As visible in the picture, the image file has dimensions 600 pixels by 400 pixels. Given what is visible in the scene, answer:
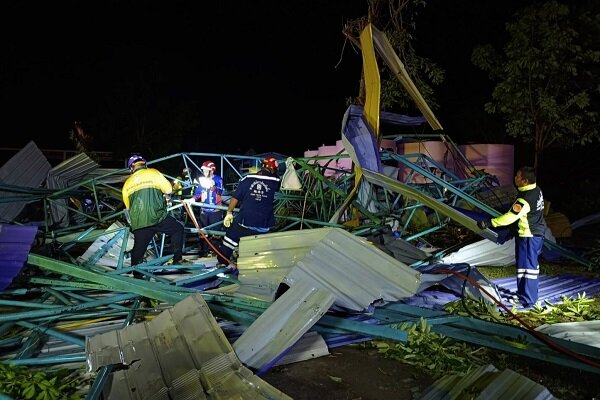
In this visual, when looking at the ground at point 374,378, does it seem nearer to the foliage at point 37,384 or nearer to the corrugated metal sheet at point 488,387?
the corrugated metal sheet at point 488,387

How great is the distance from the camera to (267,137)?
127 feet

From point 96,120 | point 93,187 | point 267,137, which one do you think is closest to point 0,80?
point 96,120

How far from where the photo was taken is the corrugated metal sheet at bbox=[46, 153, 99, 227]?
740 cm

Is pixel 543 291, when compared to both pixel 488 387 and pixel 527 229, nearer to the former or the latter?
pixel 527 229

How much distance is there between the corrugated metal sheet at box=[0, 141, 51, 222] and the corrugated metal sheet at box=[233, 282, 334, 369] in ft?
16.9

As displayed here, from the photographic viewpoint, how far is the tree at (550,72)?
1359 cm

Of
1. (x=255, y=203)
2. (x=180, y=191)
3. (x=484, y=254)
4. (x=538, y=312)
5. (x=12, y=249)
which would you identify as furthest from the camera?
(x=180, y=191)

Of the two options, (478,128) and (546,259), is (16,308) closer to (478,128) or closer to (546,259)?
(546,259)

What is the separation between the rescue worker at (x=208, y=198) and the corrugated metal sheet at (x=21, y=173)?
8.00ft

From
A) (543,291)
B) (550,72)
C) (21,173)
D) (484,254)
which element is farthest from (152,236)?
(550,72)

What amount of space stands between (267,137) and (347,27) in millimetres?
32069

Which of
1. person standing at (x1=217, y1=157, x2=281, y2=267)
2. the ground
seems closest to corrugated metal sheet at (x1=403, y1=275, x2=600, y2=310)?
the ground

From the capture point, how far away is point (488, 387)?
2.75 m

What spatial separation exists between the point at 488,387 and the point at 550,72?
13.9m
